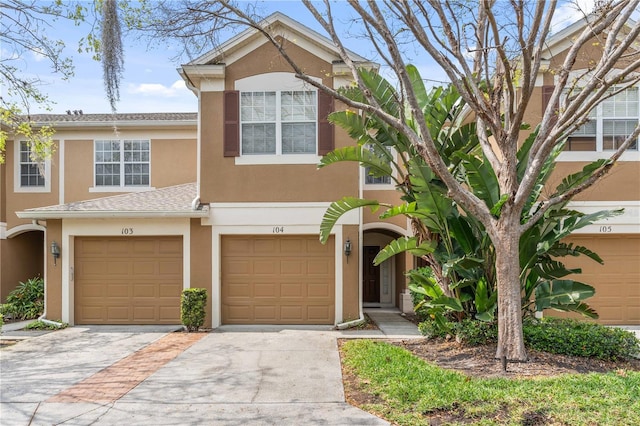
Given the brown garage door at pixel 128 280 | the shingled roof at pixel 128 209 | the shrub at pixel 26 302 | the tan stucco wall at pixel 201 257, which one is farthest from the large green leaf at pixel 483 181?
the shrub at pixel 26 302

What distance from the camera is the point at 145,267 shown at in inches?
463

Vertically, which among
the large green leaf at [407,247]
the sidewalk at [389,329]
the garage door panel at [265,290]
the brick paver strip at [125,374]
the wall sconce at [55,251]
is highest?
the large green leaf at [407,247]

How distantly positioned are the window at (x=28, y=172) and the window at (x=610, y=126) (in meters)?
15.8

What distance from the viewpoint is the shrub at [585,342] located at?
753cm

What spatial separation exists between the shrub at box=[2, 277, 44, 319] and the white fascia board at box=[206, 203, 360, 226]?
625 cm

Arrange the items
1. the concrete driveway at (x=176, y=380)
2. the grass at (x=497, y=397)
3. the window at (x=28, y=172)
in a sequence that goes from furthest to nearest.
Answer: the window at (x=28, y=172) → the concrete driveway at (x=176, y=380) → the grass at (x=497, y=397)

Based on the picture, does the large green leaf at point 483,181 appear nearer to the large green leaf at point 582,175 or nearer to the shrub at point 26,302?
the large green leaf at point 582,175

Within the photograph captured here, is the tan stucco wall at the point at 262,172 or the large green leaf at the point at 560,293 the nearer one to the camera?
the large green leaf at the point at 560,293

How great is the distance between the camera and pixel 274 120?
37.6 feet

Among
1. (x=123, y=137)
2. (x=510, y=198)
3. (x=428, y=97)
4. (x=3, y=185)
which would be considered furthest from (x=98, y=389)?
(x=3, y=185)

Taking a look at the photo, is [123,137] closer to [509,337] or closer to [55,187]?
[55,187]

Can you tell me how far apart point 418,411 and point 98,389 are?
4447mm

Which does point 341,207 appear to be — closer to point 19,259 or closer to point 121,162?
point 121,162

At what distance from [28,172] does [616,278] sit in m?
17.5
